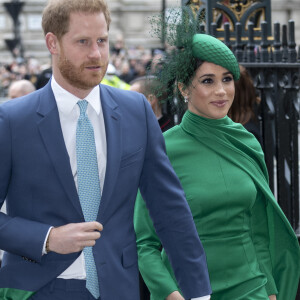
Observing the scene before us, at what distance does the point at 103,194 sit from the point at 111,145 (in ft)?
0.56

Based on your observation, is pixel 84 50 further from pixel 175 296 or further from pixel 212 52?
pixel 175 296

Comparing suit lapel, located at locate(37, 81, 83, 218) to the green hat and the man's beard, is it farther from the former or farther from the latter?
the green hat

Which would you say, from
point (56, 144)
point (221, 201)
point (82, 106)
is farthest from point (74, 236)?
point (221, 201)

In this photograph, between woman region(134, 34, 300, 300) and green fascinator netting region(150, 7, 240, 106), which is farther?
green fascinator netting region(150, 7, 240, 106)

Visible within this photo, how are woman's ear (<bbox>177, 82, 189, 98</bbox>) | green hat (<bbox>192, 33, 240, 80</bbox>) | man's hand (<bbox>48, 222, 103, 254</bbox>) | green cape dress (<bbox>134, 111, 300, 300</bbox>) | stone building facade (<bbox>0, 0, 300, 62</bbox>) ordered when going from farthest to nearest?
stone building facade (<bbox>0, 0, 300, 62</bbox>), woman's ear (<bbox>177, 82, 189, 98</bbox>), green hat (<bbox>192, 33, 240, 80</bbox>), green cape dress (<bbox>134, 111, 300, 300</bbox>), man's hand (<bbox>48, 222, 103, 254</bbox>)

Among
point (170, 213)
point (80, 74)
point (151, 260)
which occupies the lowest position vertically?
point (151, 260)

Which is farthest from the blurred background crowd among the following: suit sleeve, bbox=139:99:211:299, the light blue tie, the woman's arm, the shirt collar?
the light blue tie

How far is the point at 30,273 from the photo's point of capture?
2.94 metres

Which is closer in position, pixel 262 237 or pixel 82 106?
pixel 82 106

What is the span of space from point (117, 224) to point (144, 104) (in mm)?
Answer: 469

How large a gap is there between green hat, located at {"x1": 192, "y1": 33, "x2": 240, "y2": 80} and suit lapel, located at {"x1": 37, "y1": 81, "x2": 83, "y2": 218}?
102cm

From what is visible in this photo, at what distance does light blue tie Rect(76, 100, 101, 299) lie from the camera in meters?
2.89

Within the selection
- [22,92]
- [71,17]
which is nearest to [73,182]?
[71,17]

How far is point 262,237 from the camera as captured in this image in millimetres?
3852
